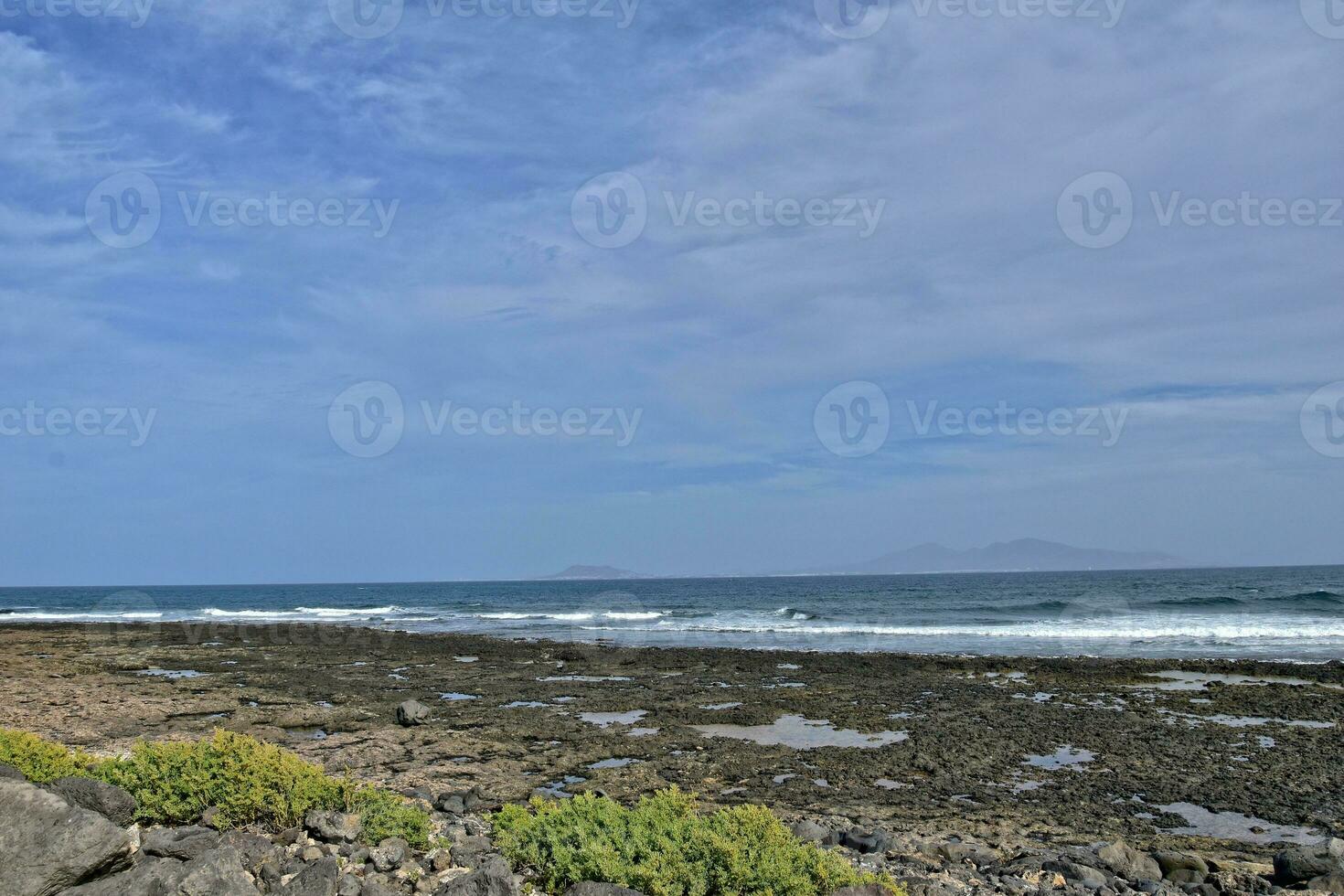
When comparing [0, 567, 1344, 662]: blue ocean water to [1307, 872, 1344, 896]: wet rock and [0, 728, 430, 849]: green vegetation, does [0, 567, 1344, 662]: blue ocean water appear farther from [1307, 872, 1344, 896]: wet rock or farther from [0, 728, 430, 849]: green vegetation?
[0, 728, 430, 849]: green vegetation

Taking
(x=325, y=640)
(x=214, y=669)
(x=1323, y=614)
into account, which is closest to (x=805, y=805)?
(x=214, y=669)

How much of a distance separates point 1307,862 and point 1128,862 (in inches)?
55.5

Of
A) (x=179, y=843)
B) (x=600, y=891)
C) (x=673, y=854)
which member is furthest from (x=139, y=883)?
(x=673, y=854)

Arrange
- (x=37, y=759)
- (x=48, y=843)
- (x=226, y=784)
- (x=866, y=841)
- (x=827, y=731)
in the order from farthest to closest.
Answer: (x=827, y=731) < (x=866, y=841) < (x=37, y=759) < (x=226, y=784) < (x=48, y=843)

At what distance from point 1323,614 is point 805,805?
45.8 metres

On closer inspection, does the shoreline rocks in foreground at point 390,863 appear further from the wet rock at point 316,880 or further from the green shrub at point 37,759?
the green shrub at point 37,759

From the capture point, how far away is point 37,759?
7891 millimetres

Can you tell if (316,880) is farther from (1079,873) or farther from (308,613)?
(308,613)

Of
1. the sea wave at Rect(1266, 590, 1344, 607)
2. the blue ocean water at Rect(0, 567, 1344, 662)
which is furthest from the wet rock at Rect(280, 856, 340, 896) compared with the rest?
the sea wave at Rect(1266, 590, 1344, 607)

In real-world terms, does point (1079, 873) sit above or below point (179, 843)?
below

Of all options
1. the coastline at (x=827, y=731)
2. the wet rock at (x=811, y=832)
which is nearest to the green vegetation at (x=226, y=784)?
the coastline at (x=827, y=731)

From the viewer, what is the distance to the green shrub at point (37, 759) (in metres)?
7.71

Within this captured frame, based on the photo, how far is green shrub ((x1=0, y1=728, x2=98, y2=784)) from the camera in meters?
7.71

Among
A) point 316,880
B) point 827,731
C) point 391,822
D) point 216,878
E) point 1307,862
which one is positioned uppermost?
point 216,878
